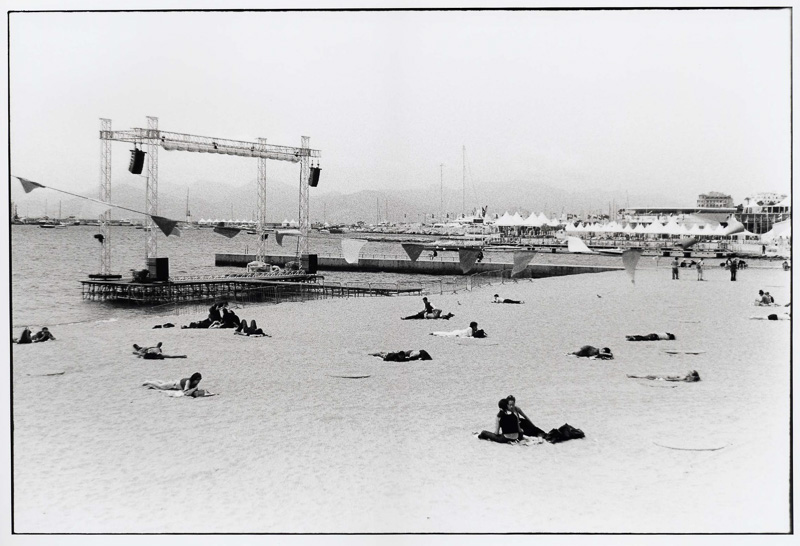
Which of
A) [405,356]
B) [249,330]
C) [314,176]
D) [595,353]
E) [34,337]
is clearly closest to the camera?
[405,356]

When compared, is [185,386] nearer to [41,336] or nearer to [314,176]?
[41,336]

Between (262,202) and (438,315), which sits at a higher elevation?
(262,202)

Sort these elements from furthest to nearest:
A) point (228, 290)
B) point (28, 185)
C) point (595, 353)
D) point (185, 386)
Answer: point (228, 290) → point (595, 353) → point (185, 386) → point (28, 185)

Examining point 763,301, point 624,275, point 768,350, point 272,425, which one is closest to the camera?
point 272,425

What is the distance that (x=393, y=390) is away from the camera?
8.33m

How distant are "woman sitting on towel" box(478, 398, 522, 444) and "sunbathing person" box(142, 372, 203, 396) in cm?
340

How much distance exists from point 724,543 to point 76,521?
4.94 m

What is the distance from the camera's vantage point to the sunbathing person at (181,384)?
26.9 ft

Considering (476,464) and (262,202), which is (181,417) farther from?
(262,202)

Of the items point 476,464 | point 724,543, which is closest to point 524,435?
point 476,464

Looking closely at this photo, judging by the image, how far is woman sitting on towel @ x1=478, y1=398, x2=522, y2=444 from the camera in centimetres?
647

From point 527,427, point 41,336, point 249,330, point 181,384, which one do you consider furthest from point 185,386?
point 41,336

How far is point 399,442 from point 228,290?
25.6 m

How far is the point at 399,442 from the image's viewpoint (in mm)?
6566
